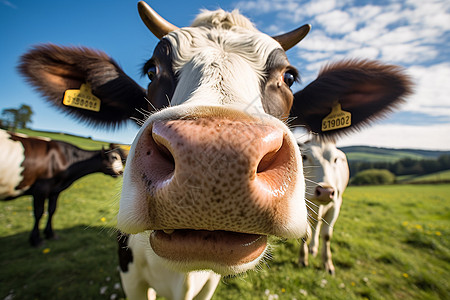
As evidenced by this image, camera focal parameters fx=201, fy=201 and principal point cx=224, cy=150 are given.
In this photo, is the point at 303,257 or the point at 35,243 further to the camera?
the point at 35,243

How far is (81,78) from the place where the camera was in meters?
2.52

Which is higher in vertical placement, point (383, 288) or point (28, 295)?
point (383, 288)

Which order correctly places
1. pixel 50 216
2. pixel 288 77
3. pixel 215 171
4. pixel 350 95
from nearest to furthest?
pixel 215 171 → pixel 288 77 → pixel 350 95 → pixel 50 216

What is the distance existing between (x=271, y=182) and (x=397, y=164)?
56.2 metres

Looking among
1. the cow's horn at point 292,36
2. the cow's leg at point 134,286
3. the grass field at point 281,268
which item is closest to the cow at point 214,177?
the cow's horn at point 292,36

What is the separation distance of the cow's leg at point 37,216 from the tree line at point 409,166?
44400 millimetres

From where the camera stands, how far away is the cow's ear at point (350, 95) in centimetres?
234

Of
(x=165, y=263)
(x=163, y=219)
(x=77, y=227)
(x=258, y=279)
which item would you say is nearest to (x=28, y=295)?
(x=77, y=227)

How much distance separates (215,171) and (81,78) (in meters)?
2.75

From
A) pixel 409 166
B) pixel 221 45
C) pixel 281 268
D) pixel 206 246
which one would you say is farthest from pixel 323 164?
pixel 409 166

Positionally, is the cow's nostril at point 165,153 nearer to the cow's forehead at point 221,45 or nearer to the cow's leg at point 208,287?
the cow's forehead at point 221,45

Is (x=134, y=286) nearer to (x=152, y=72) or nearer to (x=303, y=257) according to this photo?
(x=152, y=72)

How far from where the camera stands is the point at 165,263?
836mm

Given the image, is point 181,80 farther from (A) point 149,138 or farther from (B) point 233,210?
(B) point 233,210
